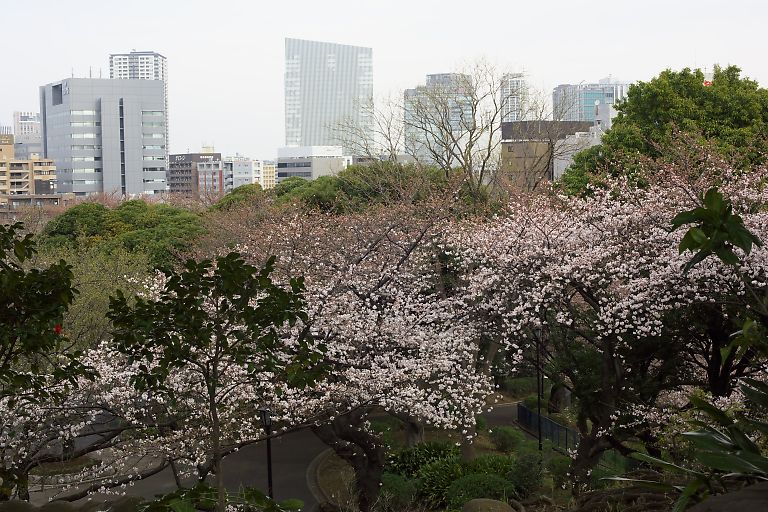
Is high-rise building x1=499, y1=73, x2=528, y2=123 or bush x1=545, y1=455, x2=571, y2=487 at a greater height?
high-rise building x1=499, y1=73, x2=528, y2=123

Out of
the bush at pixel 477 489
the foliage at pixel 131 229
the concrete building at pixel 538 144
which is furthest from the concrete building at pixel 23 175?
the bush at pixel 477 489

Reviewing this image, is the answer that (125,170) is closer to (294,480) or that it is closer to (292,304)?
(294,480)

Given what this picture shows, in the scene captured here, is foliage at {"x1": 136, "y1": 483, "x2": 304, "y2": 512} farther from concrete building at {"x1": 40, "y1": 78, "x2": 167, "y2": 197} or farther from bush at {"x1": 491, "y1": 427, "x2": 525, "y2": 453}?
concrete building at {"x1": 40, "y1": 78, "x2": 167, "y2": 197}

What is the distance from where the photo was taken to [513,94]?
3531 cm

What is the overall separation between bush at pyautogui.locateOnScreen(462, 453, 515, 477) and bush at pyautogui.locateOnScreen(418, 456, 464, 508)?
228mm

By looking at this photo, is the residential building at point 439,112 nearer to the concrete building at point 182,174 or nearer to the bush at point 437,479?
the bush at point 437,479

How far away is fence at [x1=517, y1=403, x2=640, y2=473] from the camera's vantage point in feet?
56.1

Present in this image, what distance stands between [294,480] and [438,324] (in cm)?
509

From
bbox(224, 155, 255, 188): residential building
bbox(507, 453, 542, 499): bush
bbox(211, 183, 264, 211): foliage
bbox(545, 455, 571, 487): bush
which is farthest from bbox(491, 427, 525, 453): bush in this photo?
bbox(224, 155, 255, 188): residential building

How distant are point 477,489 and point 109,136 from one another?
121 meters

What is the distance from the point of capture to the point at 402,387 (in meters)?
14.1

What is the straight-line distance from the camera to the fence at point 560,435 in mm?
17109

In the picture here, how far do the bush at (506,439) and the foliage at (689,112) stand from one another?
8430mm

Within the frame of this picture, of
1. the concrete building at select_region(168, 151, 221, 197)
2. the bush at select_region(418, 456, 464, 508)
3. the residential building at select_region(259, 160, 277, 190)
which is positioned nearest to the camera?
the bush at select_region(418, 456, 464, 508)
